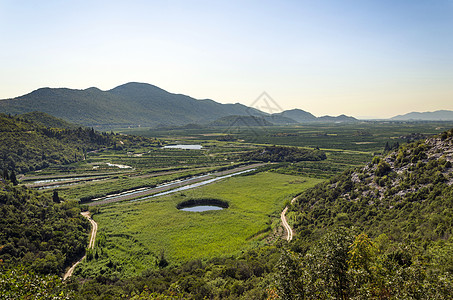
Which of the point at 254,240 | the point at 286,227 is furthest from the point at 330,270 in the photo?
the point at 286,227

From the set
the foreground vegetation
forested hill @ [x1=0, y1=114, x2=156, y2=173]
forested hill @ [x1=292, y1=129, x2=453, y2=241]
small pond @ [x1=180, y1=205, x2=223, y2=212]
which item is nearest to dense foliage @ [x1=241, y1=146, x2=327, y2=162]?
the foreground vegetation

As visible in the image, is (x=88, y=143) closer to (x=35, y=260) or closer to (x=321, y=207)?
(x=35, y=260)

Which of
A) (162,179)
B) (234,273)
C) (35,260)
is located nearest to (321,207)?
(234,273)

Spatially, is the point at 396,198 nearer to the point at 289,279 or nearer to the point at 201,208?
the point at 289,279

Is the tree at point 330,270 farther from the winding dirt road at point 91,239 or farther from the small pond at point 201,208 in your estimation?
the small pond at point 201,208

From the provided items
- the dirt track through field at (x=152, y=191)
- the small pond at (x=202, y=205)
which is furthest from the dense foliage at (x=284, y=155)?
the small pond at (x=202, y=205)

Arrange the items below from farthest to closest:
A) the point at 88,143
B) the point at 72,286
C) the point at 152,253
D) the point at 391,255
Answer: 1. the point at 88,143
2. the point at 152,253
3. the point at 72,286
4. the point at 391,255

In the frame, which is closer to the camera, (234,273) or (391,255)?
(391,255)
